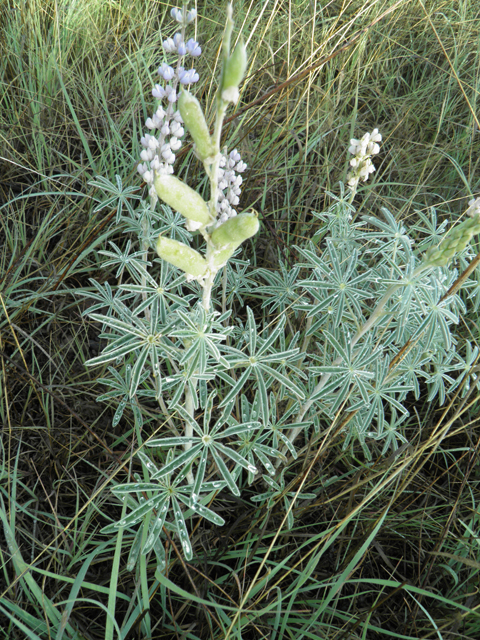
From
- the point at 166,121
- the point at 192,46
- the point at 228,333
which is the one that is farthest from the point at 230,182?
the point at 228,333

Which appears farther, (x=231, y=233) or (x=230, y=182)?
(x=230, y=182)

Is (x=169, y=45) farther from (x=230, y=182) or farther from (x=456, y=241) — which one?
(x=456, y=241)

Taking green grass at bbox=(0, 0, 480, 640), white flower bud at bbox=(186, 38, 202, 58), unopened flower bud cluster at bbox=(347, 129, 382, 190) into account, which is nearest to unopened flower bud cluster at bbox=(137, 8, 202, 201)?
white flower bud at bbox=(186, 38, 202, 58)

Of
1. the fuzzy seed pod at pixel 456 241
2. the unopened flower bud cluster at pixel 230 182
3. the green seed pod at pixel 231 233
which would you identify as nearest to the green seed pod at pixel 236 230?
the green seed pod at pixel 231 233

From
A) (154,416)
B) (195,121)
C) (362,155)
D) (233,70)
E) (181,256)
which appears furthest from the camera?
(362,155)

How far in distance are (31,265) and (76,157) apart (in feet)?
2.77

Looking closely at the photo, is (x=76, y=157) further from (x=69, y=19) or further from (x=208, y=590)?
(x=208, y=590)

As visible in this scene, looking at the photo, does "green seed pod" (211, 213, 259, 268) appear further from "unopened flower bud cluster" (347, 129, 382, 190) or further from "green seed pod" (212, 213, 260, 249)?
"unopened flower bud cluster" (347, 129, 382, 190)

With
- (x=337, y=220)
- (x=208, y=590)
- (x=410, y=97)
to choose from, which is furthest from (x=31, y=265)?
(x=410, y=97)

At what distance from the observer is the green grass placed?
5.41ft

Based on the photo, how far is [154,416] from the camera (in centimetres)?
192

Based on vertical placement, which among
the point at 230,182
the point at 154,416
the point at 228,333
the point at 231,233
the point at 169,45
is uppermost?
the point at 169,45

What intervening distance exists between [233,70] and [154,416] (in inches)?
53.4

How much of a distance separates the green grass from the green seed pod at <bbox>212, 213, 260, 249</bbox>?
2.82ft
